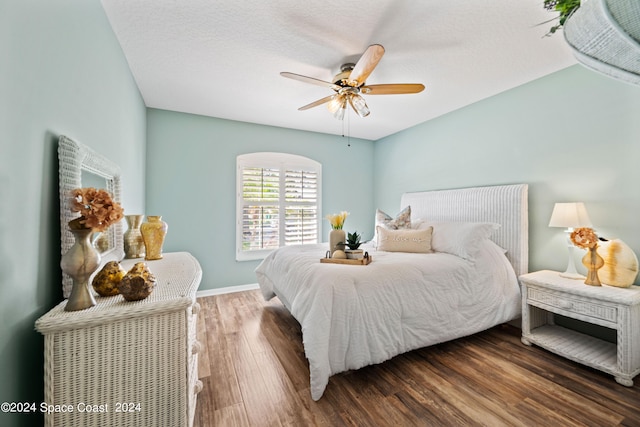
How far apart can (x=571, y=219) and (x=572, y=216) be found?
0.03 meters

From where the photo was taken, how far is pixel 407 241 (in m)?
2.77

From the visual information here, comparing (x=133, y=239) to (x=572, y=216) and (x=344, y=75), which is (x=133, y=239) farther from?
(x=572, y=216)

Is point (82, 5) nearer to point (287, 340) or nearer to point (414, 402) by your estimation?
point (287, 340)

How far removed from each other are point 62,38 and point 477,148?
12.4ft

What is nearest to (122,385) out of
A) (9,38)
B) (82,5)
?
(9,38)

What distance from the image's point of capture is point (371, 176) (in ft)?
16.6

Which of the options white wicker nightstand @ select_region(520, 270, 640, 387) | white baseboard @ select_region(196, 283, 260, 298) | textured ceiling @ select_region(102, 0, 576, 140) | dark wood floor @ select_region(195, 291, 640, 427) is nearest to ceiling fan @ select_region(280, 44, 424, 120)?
textured ceiling @ select_region(102, 0, 576, 140)

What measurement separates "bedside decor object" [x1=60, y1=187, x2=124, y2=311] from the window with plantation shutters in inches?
112

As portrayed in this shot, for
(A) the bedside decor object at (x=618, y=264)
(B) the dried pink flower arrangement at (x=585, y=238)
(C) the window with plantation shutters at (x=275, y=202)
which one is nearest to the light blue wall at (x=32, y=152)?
(C) the window with plantation shutters at (x=275, y=202)

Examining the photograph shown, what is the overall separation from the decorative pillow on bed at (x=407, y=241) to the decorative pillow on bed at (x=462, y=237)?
98mm

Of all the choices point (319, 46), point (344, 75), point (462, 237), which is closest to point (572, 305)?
point (462, 237)

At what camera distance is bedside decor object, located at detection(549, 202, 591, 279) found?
7.25ft

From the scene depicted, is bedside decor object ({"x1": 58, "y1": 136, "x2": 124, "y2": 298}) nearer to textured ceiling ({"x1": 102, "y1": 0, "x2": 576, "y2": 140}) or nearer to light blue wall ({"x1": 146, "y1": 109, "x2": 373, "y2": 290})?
textured ceiling ({"x1": 102, "y1": 0, "x2": 576, "y2": 140})

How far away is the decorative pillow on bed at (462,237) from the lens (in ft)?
8.16
